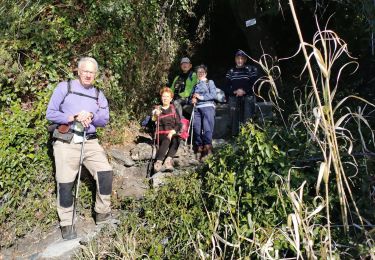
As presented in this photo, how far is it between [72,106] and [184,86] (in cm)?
260

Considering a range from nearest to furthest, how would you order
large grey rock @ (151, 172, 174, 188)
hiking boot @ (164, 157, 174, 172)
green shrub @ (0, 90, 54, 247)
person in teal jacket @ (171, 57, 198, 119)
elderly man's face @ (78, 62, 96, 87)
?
elderly man's face @ (78, 62, 96, 87) < green shrub @ (0, 90, 54, 247) < large grey rock @ (151, 172, 174, 188) < hiking boot @ (164, 157, 174, 172) < person in teal jacket @ (171, 57, 198, 119)

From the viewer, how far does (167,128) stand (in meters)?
6.18

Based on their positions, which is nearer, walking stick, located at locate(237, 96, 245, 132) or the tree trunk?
walking stick, located at locate(237, 96, 245, 132)

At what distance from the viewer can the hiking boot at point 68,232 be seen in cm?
490

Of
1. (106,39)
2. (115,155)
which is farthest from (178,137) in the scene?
(106,39)

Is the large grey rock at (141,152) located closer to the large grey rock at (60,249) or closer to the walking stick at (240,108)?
the walking stick at (240,108)

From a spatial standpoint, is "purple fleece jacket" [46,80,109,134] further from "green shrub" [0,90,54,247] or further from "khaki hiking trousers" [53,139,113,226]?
"green shrub" [0,90,54,247]

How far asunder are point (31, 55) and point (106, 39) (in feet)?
4.22

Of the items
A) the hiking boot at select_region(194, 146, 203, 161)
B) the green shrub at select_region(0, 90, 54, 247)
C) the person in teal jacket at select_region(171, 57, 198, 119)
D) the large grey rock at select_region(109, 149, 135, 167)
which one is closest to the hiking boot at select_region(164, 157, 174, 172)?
the hiking boot at select_region(194, 146, 203, 161)

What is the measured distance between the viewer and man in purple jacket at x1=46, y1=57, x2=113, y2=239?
4836 mm

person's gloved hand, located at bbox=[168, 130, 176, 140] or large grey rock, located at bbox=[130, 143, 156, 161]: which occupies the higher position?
person's gloved hand, located at bbox=[168, 130, 176, 140]

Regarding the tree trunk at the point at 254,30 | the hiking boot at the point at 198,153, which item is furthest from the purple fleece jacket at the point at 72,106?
the tree trunk at the point at 254,30

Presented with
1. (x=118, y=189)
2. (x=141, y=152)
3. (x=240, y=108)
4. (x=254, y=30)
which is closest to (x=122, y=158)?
(x=141, y=152)

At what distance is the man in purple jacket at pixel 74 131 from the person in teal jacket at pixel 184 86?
2091mm
